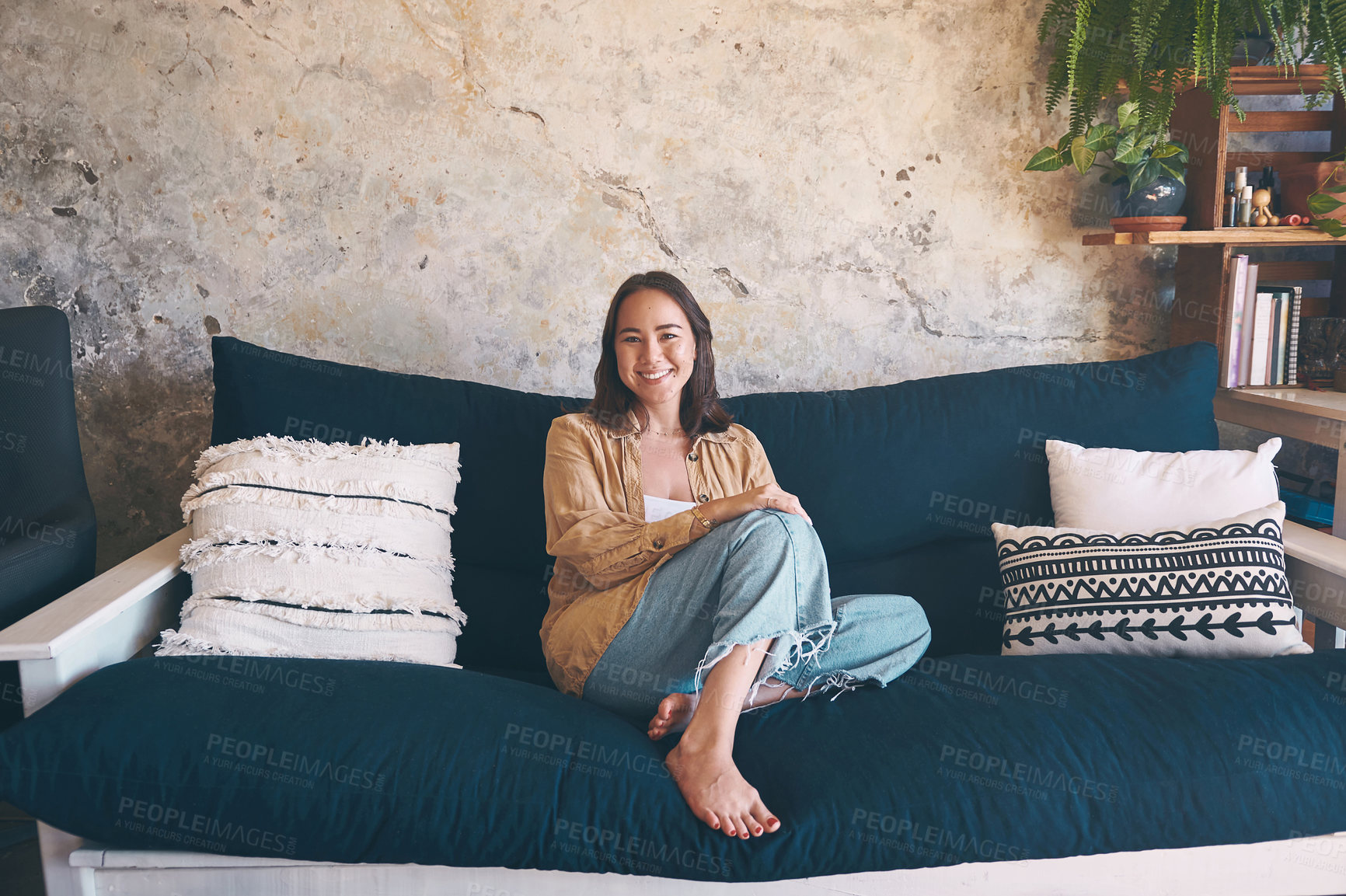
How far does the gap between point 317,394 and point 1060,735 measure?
5.08 feet

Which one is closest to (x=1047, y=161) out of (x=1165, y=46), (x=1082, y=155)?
(x=1082, y=155)

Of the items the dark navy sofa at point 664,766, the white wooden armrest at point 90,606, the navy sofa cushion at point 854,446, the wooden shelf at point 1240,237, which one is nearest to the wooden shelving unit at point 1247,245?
the wooden shelf at point 1240,237

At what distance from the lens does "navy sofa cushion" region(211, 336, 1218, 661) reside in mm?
1807

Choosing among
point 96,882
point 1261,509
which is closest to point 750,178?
point 1261,509

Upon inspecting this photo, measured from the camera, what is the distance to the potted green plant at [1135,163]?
6.56ft

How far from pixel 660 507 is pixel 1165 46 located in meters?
1.58

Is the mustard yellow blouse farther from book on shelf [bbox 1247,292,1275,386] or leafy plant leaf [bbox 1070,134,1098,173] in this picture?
book on shelf [bbox 1247,292,1275,386]

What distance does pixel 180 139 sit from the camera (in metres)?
2.09

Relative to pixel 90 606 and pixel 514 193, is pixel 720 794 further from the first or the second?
pixel 514 193

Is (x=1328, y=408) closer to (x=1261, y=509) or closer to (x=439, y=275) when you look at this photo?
(x=1261, y=509)

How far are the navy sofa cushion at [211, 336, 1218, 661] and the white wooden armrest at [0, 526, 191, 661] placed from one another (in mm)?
316

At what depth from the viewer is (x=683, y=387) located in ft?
6.03

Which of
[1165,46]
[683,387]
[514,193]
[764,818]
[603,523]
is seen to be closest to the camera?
[764,818]

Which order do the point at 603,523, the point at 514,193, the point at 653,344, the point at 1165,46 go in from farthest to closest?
the point at 514,193, the point at 1165,46, the point at 653,344, the point at 603,523
